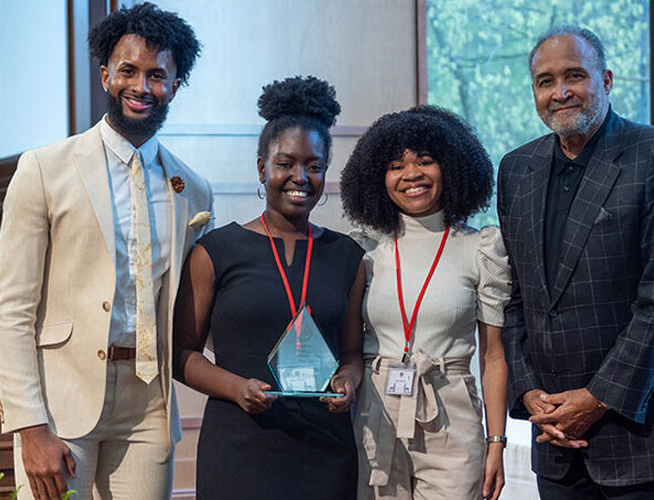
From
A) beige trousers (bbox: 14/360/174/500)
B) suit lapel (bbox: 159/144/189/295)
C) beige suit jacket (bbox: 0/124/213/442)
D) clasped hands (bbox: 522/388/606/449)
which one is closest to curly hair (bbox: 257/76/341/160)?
suit lapel (bbox: 159/144/189/295)

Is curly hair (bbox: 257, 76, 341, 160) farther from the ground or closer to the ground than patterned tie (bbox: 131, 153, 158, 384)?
farther from the ground

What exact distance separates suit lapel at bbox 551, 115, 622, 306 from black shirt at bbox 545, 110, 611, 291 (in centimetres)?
3

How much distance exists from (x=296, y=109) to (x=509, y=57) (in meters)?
3.51

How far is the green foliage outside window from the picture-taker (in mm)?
5512

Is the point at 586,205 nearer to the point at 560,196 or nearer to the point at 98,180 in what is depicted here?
the point at 560,196

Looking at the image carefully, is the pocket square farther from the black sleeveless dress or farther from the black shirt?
the black sleeveless dress

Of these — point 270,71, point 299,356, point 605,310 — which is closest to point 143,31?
point 299,356

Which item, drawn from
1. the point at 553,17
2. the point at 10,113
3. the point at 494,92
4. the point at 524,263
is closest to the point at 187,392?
the point at 10,113

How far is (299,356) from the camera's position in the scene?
2.08 m

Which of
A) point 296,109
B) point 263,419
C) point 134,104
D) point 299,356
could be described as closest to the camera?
point 299,356

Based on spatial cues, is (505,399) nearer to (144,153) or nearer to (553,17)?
(144,153)

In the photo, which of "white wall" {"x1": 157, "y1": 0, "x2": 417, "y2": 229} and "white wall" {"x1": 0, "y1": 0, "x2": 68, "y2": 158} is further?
"white wall" {"x1": 157, "y1": 0, "x2": 417, "y2": 229}

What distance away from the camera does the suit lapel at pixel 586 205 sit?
2.24 metres

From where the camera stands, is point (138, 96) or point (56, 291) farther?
point (138, 96)
